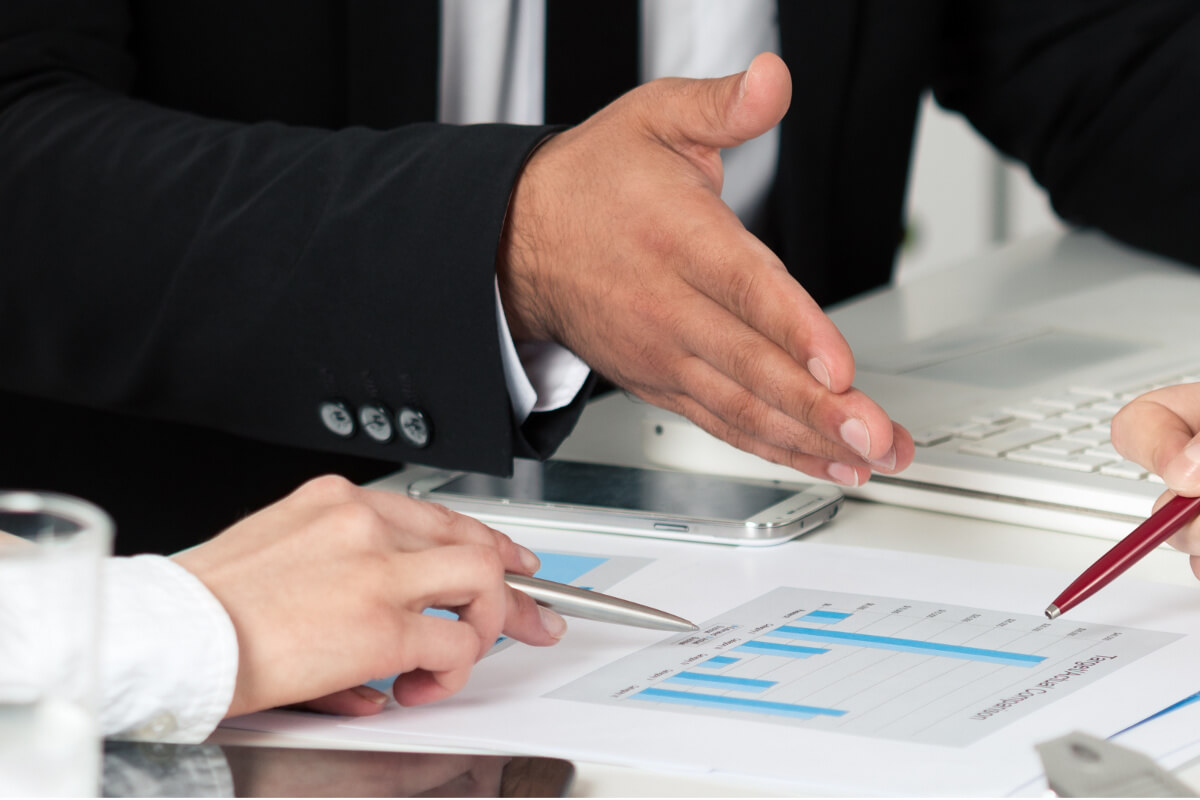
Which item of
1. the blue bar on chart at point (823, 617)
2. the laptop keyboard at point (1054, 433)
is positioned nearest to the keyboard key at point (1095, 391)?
the laptop keyboard at point (1054, 433)

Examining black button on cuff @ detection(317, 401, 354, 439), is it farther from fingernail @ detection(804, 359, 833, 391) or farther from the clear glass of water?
the clear glass of water

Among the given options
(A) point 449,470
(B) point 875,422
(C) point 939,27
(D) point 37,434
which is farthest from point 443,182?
(C) point 939,27

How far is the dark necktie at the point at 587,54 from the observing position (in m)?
1.14

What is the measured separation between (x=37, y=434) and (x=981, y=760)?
0.89 meters

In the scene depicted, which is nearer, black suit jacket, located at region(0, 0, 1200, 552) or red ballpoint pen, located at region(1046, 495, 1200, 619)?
red ballpoint pen, located at region(1046, 495, 1200, 619)

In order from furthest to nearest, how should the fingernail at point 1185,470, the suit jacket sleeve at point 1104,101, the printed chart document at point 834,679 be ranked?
the suit jacket sleeve at point 1104,101 < the fingernail at point 1185,470 < the printed chart document at point 834,679

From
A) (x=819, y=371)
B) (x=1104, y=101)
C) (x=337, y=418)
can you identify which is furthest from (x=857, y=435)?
(x=1104, y=101)

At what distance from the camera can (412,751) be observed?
47 centimetres

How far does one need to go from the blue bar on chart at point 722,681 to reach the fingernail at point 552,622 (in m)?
0.05

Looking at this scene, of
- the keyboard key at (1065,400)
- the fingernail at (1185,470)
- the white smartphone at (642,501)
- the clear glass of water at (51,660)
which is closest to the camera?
the clear glass of water at (51,660)

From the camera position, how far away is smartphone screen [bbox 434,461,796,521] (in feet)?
2.41

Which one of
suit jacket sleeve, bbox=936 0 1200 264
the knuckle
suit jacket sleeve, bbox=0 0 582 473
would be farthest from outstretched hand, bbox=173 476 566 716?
suit jacket sleeve, bbox=936 0 1200 264

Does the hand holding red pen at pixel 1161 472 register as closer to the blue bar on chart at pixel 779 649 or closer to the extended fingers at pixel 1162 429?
the extended fingers at pixel 1162 429

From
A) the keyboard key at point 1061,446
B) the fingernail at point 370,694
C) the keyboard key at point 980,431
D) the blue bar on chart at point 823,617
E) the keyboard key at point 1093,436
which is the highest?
the keyboard key at point 1093,436
